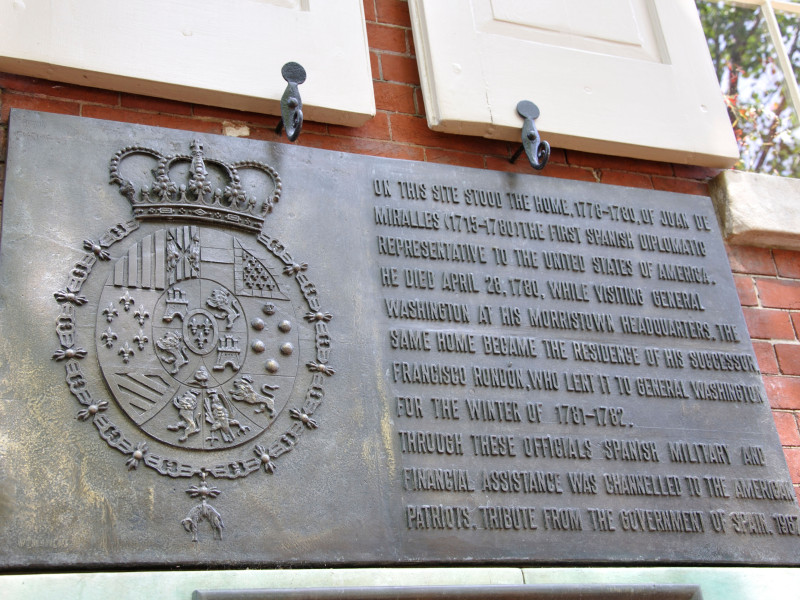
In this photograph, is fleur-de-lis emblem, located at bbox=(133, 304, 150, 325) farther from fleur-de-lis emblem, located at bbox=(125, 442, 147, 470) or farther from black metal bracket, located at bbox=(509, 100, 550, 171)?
black metal bracket, located at bbox=(509, 100, 550, 171)

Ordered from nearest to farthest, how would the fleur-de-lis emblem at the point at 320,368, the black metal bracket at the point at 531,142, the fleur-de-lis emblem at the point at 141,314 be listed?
1. the fleur-de-lis emblem at the point at 141,314
2. the fleur-de-lis emblem at the point at 320,368
3. the black metal bracket at the point at 531,142

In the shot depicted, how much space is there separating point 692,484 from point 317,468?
122 cm

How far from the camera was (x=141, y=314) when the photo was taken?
8.82ft

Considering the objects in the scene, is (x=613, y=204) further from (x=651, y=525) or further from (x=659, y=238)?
(x=651, y=525)

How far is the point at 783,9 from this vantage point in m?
4.31

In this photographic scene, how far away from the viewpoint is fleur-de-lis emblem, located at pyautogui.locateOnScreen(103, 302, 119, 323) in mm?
2649

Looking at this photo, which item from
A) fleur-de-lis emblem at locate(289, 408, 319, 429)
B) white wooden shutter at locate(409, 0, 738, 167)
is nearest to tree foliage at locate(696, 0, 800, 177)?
white wooden shutter at locate(409, 0, 738, 167)

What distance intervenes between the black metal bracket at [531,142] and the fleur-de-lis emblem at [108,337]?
156 centimetres

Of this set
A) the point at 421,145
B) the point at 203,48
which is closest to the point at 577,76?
the point at 421,145

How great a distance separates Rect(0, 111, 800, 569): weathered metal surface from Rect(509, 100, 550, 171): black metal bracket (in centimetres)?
9

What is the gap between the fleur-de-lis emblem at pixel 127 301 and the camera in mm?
2688

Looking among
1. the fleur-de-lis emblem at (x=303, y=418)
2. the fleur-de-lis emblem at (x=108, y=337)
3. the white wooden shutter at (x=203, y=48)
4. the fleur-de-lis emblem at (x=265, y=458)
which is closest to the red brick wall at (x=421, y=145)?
the white wooden shutter at (x=203, y=48)

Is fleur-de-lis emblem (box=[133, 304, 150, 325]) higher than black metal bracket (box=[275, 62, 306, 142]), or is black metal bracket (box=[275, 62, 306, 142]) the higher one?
black metal bracket (box=[275, 62, 306, 142])

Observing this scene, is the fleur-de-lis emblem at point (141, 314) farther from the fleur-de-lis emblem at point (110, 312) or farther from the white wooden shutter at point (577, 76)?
the white wooden shutter at point (577, 76)
